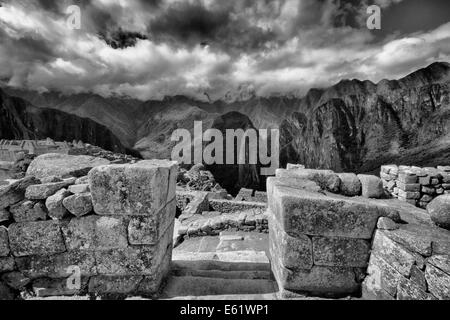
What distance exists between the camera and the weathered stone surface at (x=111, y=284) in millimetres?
2969

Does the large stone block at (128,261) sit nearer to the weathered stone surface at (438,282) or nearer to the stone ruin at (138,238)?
the stone ruin at (138,238)

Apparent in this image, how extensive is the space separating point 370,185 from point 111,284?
4.31 meters

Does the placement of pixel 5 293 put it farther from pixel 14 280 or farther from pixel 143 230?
pixel 143 230

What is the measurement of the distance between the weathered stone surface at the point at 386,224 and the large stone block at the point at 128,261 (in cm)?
277

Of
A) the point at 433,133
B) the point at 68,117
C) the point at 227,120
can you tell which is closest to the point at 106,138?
the point at 68,117

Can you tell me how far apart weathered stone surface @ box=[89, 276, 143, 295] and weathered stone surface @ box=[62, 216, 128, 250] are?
17.4 inches

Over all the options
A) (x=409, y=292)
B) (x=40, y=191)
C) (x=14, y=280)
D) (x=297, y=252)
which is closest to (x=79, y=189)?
(x=40, y=191)

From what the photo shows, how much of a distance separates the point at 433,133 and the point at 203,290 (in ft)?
223

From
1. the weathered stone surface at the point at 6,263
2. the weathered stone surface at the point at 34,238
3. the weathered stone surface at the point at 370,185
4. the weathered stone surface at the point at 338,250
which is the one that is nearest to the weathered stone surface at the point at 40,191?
the weathered stone surface at the point at 34,238

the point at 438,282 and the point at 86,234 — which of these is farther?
the point at 86,234

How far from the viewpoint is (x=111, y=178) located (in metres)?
2.74

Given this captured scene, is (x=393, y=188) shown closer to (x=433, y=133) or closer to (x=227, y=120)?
(x=433, y=133)

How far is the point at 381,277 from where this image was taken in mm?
2602

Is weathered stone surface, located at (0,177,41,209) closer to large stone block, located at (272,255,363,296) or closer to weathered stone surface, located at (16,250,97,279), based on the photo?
weathered stone surface, located at (16,250,97,279)
